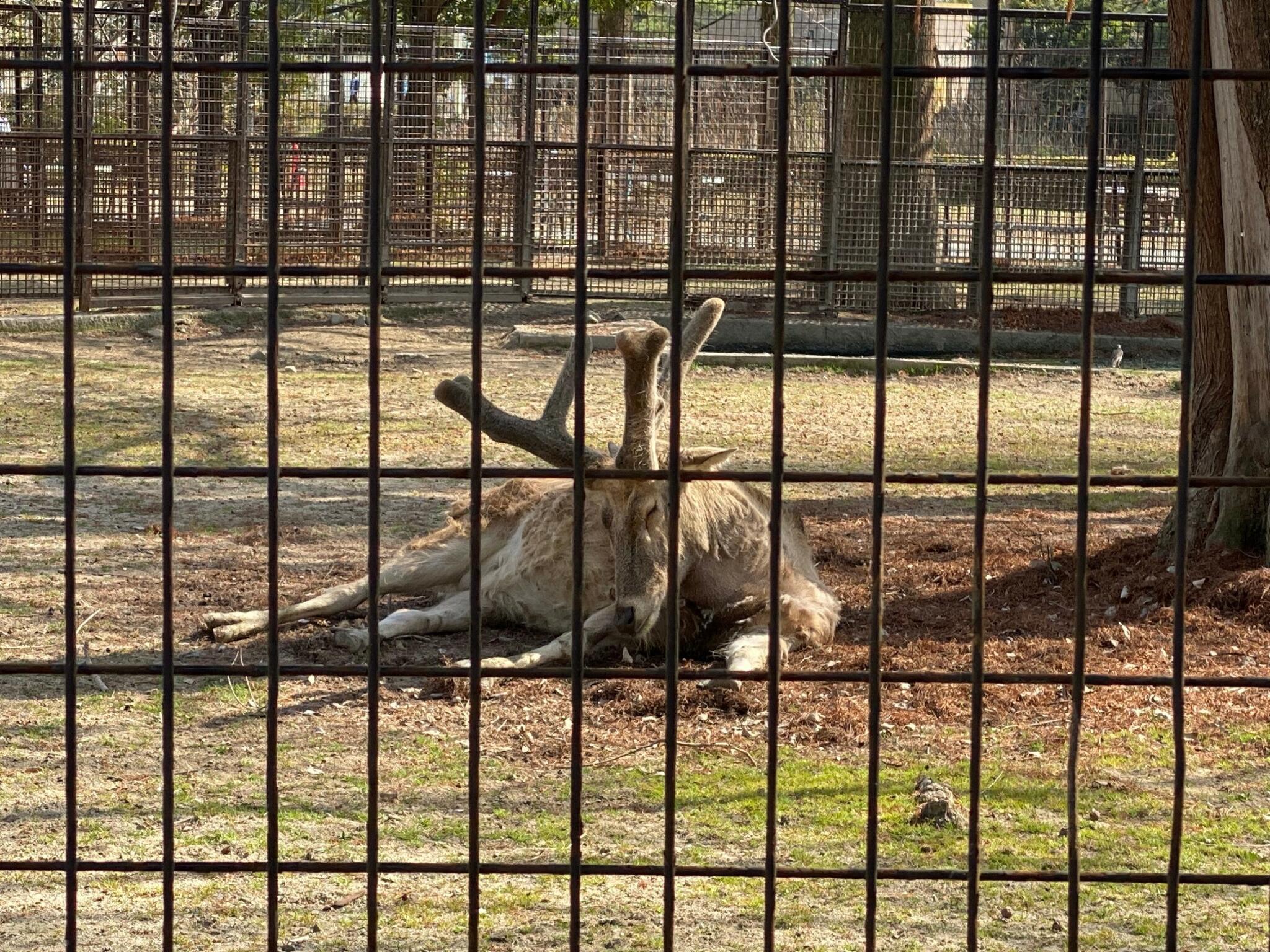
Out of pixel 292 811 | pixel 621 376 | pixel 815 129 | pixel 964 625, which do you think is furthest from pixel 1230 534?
pixel 815 129

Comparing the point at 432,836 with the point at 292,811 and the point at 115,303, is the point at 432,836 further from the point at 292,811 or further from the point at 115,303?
the point at 115,303

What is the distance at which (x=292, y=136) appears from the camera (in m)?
19.1

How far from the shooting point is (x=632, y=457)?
7.05 m

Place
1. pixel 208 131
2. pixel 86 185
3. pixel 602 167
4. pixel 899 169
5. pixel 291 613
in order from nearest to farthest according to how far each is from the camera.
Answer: pixel 291 613 → pixel 86 185 → pixel 208 131 → pixel 602 167 → pixel 899 169

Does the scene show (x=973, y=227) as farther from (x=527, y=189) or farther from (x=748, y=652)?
(x=748, y=652)

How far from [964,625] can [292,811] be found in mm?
3556

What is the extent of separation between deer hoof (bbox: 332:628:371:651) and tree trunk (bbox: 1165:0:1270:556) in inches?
163

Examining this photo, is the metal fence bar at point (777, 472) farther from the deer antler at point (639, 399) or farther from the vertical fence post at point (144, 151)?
the vertical fence post at point (144, 151)

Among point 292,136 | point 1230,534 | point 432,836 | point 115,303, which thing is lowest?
point 432,836

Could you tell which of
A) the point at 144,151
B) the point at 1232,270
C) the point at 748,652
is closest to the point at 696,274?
the point at 748,652

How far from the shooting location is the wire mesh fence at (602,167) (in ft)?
60.6

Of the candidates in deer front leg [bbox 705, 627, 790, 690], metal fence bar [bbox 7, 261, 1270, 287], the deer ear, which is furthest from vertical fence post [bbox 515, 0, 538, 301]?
metal fence bar [bbox 7, 261, 1270, 287]

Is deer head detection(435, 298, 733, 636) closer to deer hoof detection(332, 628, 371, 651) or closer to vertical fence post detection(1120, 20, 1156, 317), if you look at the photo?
deer hoof detection(332, 628, 371, 651)

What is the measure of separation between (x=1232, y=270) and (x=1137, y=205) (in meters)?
13.3
